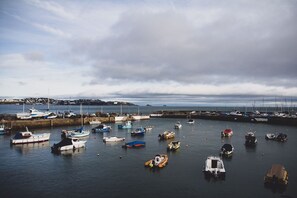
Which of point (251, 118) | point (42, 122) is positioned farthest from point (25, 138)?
point (251, 118)

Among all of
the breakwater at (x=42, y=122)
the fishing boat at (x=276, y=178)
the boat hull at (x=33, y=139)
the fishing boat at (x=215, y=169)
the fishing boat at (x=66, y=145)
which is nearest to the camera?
the fishing boat at (x=276, y=178)

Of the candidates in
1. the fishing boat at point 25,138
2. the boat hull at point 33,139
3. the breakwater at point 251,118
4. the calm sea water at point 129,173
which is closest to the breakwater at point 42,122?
the fishing boat at point 25,138

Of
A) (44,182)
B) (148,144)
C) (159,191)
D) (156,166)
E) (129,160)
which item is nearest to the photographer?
(159,191)

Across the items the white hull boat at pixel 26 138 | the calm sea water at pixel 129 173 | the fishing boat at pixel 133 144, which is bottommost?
the calm sea water at pixel 129 173

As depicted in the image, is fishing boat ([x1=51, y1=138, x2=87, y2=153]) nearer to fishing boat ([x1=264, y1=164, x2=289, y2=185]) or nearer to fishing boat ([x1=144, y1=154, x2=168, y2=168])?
fishing boat ([x1=144, y1=154, x2=168, y2=168])

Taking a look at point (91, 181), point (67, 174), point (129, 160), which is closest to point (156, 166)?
point (129, 160)

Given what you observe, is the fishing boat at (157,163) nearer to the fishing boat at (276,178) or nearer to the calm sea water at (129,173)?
the calm sea water at (129,173)

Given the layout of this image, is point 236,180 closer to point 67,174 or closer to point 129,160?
point 129,160

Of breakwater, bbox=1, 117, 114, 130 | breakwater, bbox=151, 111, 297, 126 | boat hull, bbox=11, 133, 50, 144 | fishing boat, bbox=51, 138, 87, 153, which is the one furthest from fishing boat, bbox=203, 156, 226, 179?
breakwater, bbox=151, 111, 297, 126
